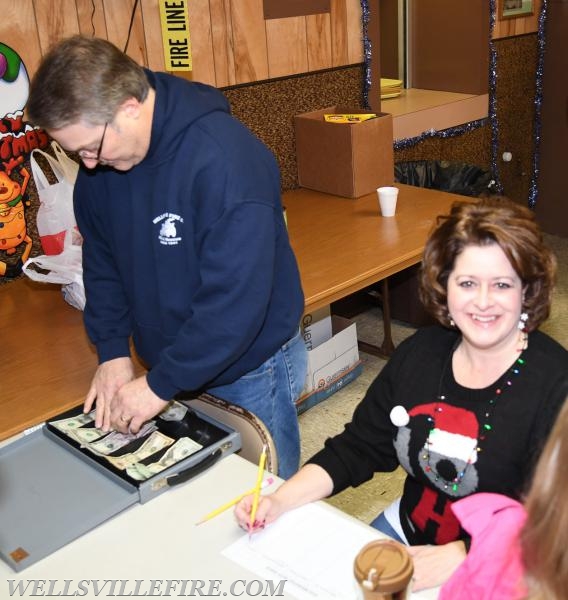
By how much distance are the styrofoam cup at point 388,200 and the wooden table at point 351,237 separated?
0.03 meters

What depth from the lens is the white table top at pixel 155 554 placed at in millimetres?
1225

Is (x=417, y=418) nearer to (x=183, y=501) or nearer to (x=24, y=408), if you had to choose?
(x=183, y=501)

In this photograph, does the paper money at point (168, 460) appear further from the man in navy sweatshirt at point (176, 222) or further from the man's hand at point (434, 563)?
the man's hand at point (434, 563)

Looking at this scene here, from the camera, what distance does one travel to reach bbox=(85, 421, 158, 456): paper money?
154 cm

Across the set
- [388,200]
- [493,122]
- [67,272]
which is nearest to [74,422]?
[67,272]

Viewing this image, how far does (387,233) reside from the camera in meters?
2.62

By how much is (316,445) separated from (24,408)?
133 centimetres

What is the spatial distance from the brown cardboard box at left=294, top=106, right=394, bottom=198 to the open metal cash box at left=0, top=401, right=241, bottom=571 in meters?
1.54

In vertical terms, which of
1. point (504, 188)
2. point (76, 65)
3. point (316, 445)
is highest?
point (76, 65)

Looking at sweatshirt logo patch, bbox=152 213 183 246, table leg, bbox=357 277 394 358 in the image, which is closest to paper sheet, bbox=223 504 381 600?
sweatshirt logo patch, bbox=152 213 183 246

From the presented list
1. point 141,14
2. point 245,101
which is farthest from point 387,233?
point 141,14

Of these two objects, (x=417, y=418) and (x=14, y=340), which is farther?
(x=14, y=340)

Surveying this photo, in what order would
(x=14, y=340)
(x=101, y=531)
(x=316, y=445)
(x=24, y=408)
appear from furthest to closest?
1. (x=316, y=445)
2. (x=14, y=340)
3. (x=24, y=408)
4. (x=101, y=531)

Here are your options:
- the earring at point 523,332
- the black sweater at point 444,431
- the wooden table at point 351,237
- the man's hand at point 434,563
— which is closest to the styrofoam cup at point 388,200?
the wooden table at point 351,237
